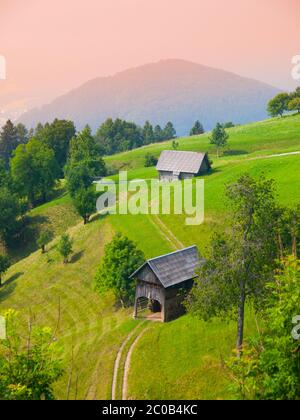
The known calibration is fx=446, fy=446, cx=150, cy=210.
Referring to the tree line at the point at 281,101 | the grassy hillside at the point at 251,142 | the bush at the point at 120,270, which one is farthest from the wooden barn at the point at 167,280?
the tree line at the point at 281,101

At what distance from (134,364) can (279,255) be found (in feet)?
52.7

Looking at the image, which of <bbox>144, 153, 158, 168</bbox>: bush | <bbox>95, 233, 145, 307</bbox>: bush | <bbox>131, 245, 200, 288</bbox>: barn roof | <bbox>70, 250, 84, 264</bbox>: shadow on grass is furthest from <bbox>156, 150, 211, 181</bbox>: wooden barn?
<bbox>131, 245, 200, 288</bbox>: barn roof

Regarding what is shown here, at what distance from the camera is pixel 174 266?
46.0 m

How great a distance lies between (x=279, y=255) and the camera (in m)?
30.9

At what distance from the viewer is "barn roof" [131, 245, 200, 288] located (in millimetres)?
44500

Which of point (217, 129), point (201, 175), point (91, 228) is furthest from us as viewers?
point (217, 129)

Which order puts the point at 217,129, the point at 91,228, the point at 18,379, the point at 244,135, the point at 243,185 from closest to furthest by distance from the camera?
the point at 18,379
the point at 243,185
the point at 91,228
the point at 217,129
the point at 244,135

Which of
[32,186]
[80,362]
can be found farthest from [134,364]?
[32,186]

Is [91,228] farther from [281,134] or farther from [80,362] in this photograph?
[281,134]

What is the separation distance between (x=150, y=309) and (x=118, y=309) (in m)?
4.63

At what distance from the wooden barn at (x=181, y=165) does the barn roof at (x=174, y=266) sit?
43.8m

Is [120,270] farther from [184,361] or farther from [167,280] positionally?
[184,361]

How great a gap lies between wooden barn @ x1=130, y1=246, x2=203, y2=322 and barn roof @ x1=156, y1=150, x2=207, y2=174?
147ft

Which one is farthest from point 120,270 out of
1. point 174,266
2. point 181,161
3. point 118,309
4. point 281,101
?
point 281,101
